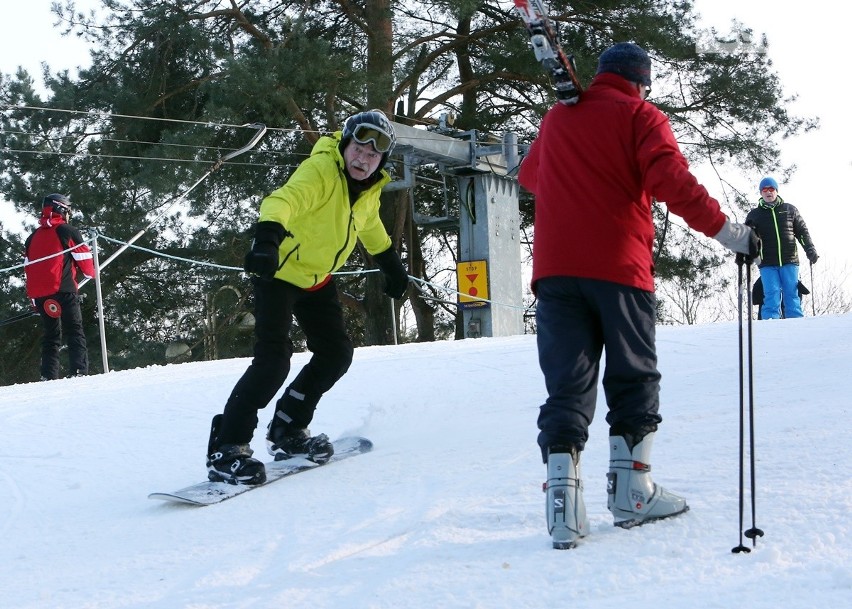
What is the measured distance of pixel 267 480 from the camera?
4266mm

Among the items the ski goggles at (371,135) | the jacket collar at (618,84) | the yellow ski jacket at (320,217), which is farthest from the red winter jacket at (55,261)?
the jacket collar at (618,84)

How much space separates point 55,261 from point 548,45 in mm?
6408

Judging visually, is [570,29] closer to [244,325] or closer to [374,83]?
[374,83]

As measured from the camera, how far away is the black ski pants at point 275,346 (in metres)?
4.13

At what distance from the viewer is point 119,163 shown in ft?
53.2

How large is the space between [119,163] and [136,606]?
14.4m

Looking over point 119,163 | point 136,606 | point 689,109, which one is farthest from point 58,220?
point 689,109

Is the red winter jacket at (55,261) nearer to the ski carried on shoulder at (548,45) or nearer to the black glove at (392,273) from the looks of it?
the black glove at (392,273)

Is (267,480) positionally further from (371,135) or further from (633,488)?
(633,488)

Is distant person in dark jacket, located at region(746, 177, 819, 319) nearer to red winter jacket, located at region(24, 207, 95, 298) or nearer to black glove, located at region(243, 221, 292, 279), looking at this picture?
red winter jacket, located at region(24, 207, 95, 298)

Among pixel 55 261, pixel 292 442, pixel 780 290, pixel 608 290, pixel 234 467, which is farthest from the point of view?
pixel 780 290

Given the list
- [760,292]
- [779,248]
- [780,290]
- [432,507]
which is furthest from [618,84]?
[760,292]

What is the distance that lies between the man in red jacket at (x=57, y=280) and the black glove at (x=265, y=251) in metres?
5.22

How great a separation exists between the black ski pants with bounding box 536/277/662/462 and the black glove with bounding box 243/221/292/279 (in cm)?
110
